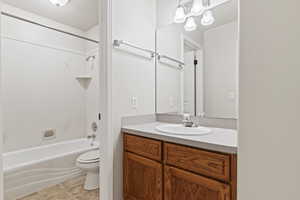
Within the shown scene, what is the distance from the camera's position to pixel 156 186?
1416mm

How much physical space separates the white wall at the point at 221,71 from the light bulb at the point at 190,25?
145 mm

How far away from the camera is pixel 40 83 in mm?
2771

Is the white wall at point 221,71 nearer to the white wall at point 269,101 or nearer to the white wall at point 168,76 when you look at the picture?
the white wall at point 168,76

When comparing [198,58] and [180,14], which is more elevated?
[180,14]

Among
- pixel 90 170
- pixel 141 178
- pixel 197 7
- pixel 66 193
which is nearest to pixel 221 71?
pixel 197 7

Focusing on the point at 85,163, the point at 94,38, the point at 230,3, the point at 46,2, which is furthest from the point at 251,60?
the point at 94,38

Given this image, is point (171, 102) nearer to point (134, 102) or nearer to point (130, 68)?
point (134, 102)

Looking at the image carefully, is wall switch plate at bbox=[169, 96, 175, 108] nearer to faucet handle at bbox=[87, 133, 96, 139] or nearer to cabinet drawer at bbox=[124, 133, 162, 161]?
cabinet drawer at bbox=[124, 133, 162, 161]

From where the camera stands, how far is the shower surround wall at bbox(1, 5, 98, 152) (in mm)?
2443

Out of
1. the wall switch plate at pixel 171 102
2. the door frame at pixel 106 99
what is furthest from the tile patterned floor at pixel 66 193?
the wall switch plate at pixel 171 102

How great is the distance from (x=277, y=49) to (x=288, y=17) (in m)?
0.12

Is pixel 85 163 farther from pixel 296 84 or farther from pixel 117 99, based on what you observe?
pixel 296 84

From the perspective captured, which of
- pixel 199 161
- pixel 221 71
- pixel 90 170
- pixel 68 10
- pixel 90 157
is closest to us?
pixel 199 161

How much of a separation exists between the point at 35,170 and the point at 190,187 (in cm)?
188
